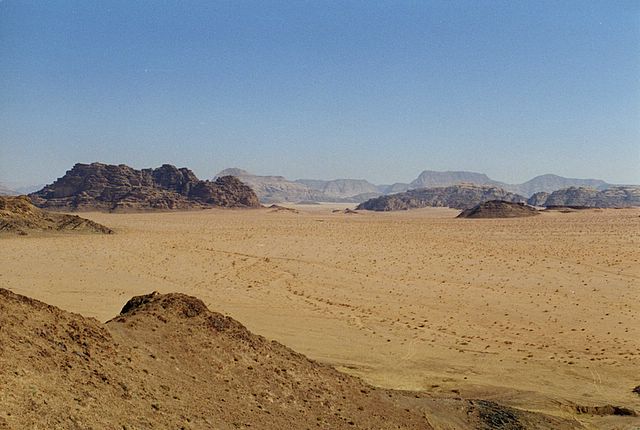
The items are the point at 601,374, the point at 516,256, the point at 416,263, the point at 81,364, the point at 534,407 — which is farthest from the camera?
the point at 516,256

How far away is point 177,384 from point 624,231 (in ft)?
182

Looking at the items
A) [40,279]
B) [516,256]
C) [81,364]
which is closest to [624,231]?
[516,256]

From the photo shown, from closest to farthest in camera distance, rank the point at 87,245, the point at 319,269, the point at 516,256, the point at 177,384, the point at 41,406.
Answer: the point at 41,406 < the point at 177,384 < the point at 319,269 < the point at 516,256 < the point at 87,245

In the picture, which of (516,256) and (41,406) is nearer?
(41,406)

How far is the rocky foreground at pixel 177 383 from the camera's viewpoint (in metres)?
6.04

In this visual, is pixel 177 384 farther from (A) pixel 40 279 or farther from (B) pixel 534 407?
(A) pixel 40 279

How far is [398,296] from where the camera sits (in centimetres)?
2236

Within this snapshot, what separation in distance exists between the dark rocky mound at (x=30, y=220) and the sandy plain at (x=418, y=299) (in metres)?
2.77

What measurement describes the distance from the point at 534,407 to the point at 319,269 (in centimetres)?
1957

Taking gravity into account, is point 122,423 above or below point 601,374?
above

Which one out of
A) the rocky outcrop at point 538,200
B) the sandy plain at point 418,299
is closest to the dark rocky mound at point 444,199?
the rocky outcrop at point 538,200

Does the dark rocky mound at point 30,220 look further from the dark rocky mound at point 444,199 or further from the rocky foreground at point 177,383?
the dark rocky mound at point 444,199

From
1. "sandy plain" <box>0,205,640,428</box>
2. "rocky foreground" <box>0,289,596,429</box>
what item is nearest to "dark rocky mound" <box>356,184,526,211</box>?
"sandy plain" <box>0,205,640,428</box>

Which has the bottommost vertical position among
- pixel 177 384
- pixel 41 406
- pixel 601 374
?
pixel 601 374
